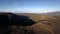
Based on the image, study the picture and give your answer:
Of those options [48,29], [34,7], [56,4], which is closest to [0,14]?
[34,7]

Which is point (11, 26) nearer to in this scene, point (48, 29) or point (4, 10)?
point (4, 10)

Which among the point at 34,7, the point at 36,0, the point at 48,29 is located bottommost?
the point at 48,29

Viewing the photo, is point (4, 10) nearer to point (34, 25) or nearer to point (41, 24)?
point (34, 25)

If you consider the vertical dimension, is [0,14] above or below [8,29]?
above

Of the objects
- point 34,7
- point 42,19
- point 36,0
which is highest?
point 36,0

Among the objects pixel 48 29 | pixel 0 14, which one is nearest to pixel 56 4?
pixel 48 29

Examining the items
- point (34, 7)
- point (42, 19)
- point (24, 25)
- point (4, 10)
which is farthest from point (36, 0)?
Answer: point (4, 10)

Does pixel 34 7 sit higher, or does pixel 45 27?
pixel 34 7
